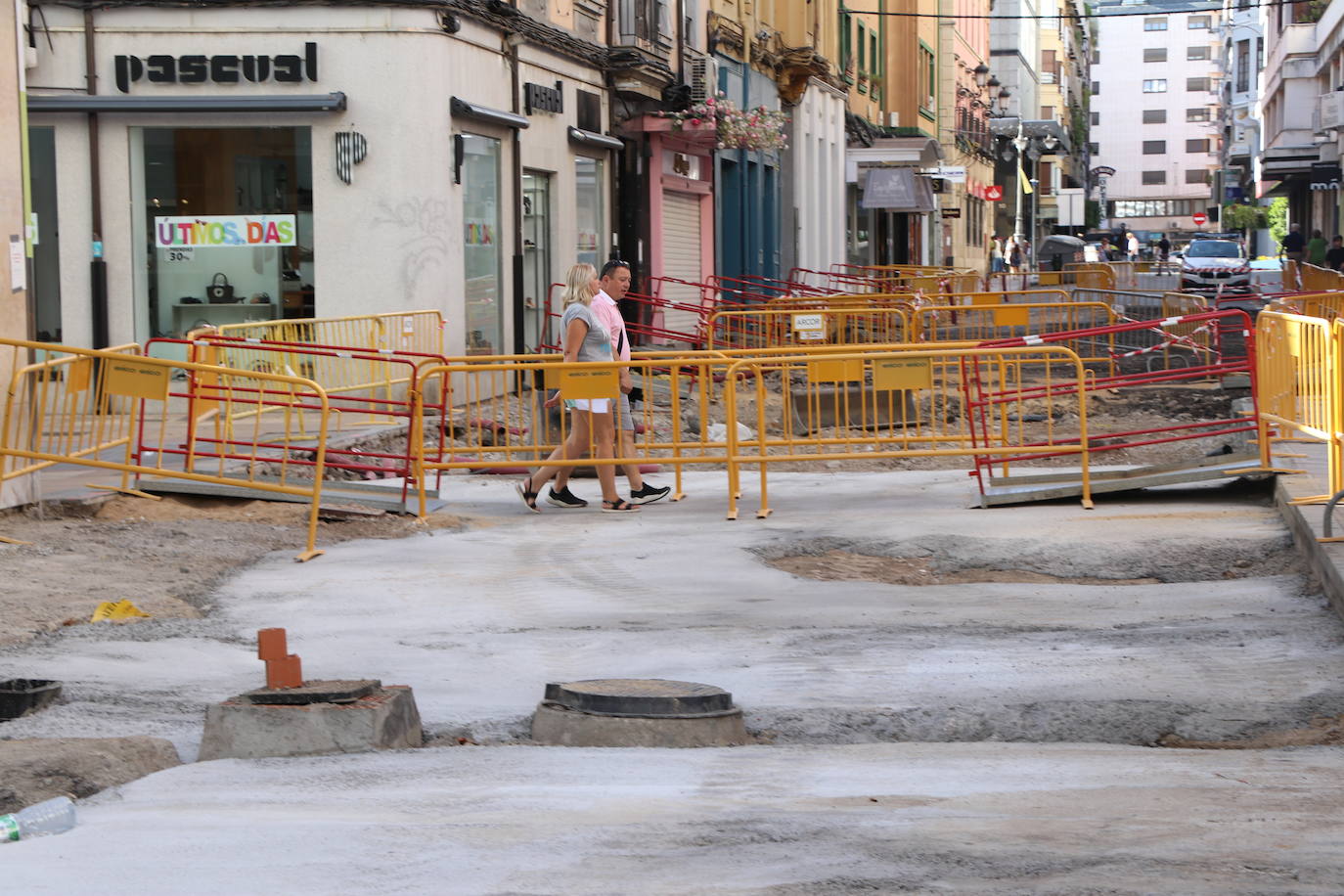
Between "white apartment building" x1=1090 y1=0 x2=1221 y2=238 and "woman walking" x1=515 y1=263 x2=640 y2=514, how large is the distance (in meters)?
156

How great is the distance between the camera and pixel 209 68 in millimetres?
18156

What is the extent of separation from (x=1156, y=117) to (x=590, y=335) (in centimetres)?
16521

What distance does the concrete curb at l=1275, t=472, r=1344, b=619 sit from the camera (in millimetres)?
7914

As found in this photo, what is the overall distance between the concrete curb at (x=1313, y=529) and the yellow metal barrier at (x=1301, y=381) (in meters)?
0.22

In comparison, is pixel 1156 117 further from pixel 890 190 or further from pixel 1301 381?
pixel 1301 381

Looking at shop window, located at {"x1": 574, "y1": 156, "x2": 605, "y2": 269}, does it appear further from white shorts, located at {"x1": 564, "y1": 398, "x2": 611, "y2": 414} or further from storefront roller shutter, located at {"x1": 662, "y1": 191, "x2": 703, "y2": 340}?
white shorts, located at {"x1": 564, "y1": 398, "x2": 611, "y2": 414}

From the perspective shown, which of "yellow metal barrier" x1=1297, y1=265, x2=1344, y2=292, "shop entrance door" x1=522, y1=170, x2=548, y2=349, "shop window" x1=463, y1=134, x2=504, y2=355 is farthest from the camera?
"yellow metal barrier" x1=1297, y1=265, x2=1344, y2=292

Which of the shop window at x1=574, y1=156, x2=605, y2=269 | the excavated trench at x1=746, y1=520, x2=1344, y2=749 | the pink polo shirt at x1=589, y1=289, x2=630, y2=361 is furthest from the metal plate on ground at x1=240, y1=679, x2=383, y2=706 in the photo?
the shop window at x1=574, y1=156, x2=605, y2=269

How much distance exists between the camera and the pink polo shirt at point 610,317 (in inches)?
488

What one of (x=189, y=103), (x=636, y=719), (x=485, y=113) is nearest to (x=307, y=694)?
(x=636, y=719)

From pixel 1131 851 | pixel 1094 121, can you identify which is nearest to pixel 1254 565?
pixel 1131 851

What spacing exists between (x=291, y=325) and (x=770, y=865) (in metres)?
13.6

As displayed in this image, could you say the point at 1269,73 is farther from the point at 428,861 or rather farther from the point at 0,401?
the point at 428,861

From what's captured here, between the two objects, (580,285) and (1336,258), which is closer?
(580,285)
